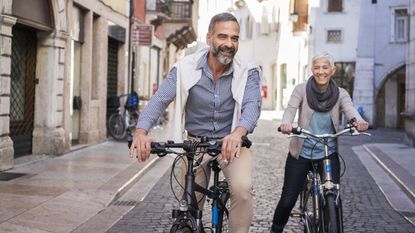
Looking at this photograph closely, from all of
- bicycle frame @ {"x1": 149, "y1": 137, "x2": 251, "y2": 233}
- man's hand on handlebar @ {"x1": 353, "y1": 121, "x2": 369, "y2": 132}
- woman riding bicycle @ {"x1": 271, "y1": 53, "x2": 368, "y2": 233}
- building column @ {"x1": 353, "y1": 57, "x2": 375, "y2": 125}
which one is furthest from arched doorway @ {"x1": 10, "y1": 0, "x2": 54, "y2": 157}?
building column @ {"x1": 353, "y1": 57, "x2": 375, "y2": 125}

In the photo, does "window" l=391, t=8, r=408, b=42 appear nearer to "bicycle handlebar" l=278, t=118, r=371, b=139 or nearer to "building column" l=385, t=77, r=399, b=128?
"building column" l=385, t=77, r=399, b=128

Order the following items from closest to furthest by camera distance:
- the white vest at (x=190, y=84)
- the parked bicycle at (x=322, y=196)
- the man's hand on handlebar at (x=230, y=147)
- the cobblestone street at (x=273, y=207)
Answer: the man's hand on handlebar at (x=230, y=147) < the white vest at (x=190, y=84) < the parked bicycle at (x=322, y=196) < the cobblestone street at (x=273, y=207)

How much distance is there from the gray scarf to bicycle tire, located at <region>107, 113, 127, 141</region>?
12.4 metres

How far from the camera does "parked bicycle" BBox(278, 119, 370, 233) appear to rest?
4.68m

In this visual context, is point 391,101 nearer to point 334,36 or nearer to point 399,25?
point 399,25

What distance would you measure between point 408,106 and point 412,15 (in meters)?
2.50

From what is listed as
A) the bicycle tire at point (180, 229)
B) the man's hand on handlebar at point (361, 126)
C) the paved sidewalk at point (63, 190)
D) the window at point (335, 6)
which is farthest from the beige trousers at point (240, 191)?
the window at point (335, 6)

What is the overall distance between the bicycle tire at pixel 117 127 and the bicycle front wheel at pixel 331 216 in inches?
504

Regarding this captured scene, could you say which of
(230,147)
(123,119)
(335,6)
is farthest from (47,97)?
(335,6)

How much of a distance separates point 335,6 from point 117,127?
21371 millimetres

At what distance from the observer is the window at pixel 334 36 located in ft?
115

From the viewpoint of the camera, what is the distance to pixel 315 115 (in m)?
5.21

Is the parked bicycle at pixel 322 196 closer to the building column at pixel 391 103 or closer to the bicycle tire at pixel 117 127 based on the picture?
the bicycle tire at pixel 117 127

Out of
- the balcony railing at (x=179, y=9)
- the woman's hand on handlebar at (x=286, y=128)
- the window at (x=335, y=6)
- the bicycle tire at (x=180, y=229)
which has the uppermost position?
the window at (x=335, y=6)
